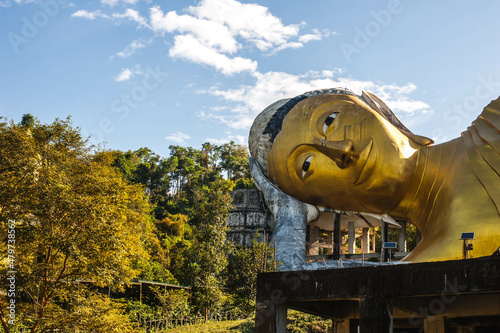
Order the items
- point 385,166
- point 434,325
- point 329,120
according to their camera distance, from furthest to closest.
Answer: point 329,120, point 385,166, point 434,325

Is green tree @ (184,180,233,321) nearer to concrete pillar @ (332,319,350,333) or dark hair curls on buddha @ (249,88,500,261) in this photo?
dark hair curls on buddha @ (249,88,500,261)

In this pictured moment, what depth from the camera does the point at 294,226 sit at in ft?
61.3

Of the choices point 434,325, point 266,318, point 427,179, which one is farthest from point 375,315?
point 427,179

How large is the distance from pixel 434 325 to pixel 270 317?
3.34m

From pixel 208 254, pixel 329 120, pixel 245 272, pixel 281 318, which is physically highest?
pixel 329 120

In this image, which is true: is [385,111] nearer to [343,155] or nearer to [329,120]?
[329,120]

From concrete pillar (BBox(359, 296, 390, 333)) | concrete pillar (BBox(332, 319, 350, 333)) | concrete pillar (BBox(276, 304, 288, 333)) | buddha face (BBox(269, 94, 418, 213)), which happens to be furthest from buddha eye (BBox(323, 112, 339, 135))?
concrete pillar (BBox(359, 296, 390, 333))

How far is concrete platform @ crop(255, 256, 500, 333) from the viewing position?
7379 mm

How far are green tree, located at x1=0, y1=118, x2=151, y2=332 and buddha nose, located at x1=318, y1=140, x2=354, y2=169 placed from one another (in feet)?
19.6

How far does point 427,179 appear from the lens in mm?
14117

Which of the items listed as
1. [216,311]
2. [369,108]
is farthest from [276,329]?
[216,311]

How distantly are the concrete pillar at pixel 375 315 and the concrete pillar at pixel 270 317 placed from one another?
159 cm

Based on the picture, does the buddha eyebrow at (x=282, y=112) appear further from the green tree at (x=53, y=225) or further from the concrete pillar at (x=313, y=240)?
the concrete pillar at (x=313, y=240)

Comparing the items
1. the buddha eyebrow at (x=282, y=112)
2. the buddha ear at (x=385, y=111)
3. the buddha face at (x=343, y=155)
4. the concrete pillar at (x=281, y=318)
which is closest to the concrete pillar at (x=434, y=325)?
the concrete pillar at (x=281, y=318)
